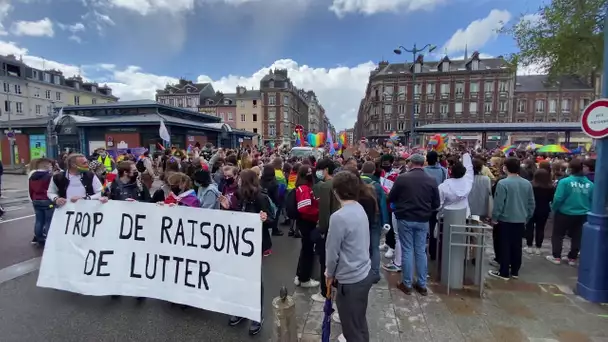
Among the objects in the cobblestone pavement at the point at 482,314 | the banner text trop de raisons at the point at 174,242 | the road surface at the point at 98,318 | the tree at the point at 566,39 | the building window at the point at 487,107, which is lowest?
the road surface at the point at 98,318

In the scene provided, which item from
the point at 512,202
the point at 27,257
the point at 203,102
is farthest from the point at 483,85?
the point at 27,257

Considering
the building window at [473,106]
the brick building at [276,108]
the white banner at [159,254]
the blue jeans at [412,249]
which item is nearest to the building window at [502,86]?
the building window at [473,106]

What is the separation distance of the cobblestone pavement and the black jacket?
3.82 ft

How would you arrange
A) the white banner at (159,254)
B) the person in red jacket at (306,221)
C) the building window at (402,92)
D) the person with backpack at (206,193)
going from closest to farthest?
1. the white banner at (159,254)
2. the person with backpack at (206,193)
3. the person in red jacket at (306,221)
4. the building window at (402,92)

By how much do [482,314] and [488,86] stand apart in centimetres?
6941

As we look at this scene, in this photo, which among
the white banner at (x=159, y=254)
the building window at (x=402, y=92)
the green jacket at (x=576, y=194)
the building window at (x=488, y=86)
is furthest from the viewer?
the building window at (x=402, y=92)

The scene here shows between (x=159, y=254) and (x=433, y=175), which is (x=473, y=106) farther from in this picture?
(x=159, y=254)

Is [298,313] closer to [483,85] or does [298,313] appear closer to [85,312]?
[85,312]

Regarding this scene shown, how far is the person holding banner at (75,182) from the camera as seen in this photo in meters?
5.37

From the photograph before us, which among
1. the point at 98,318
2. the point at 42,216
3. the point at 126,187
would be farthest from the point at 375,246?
the point at 42,216

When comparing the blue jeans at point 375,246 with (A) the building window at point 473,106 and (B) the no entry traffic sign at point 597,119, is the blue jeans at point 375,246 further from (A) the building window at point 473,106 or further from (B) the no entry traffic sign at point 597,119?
(A) the building window at point 473,106

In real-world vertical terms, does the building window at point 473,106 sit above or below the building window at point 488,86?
below

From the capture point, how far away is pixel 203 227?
375cm

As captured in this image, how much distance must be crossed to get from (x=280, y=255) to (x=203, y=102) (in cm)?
6816
